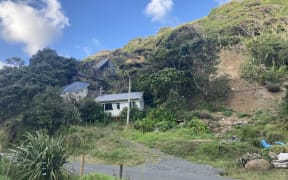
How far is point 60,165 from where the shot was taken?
974cm

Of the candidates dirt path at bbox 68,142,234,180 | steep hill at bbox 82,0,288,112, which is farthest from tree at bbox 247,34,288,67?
dirt path at bbox 68,142,234,180

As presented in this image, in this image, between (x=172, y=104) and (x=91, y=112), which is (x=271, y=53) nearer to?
(x=172, y=104)

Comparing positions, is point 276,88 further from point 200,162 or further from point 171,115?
point 200,162

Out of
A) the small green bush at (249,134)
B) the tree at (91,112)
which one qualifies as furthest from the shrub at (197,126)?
the tree at (91,112)

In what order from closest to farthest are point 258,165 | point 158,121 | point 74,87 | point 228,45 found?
point 258,165
point 158,121
point 74,87
point 228,45

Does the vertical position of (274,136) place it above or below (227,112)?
below

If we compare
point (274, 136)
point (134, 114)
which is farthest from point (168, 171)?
point (134, 114)

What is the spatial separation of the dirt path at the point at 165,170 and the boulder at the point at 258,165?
1.28 metres

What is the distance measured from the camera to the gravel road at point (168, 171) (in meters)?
12.4

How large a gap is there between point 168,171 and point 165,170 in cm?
26

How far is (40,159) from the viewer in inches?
371

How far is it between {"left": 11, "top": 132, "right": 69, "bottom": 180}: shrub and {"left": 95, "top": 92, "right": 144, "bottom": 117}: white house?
18.7 meters

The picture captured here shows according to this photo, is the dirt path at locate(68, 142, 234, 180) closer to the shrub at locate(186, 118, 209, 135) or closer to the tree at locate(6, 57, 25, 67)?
the shrub at locate(186, 118, 209, 135)

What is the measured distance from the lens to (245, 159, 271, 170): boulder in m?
12.6
